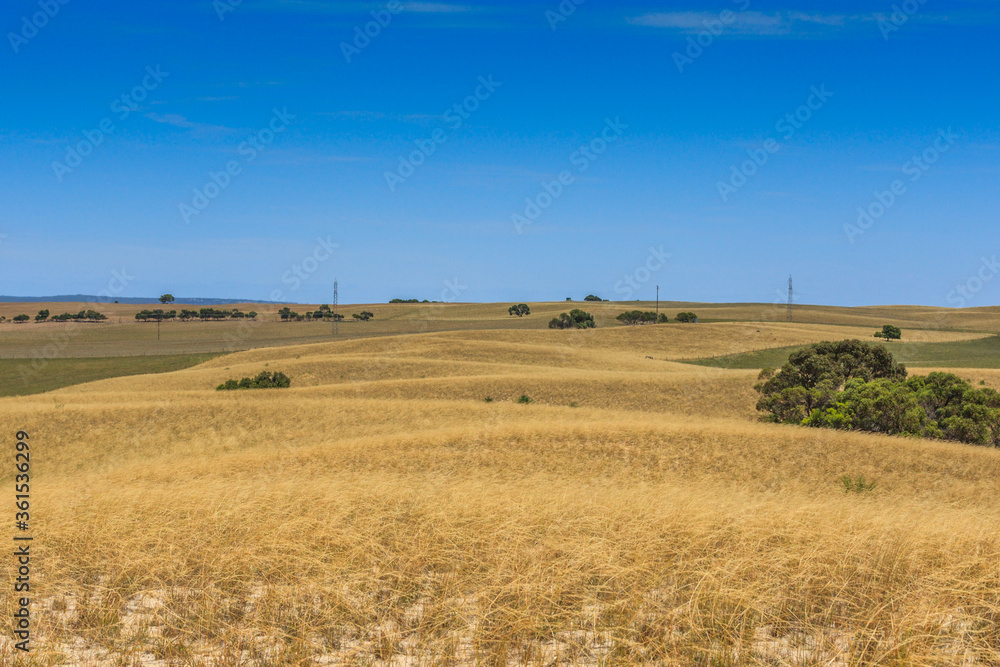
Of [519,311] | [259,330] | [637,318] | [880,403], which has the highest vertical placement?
[519,311]

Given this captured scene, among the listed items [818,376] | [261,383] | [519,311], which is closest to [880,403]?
[818,376]

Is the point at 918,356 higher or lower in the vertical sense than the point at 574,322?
lower

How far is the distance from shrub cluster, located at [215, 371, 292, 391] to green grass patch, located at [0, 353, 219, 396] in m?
26.4

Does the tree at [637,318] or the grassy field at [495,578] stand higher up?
the tree at [637,318]

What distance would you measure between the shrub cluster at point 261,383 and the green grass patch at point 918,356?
4692 cm

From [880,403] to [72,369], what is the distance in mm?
86123

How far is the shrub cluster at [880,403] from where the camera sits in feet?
94.4

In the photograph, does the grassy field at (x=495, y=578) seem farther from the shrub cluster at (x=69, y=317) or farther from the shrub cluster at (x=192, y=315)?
the shrub cluster at (x=69, y=317)

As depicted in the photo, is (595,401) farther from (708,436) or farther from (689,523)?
(689,523)

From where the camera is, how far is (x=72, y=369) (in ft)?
254

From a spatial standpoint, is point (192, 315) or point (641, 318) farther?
point (192, 315)

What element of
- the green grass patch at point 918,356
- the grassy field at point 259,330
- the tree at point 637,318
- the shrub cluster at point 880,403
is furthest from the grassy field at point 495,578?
the tree at point 637,318

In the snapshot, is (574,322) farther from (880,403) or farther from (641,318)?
(880,403)

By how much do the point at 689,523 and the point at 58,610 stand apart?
697 cm
